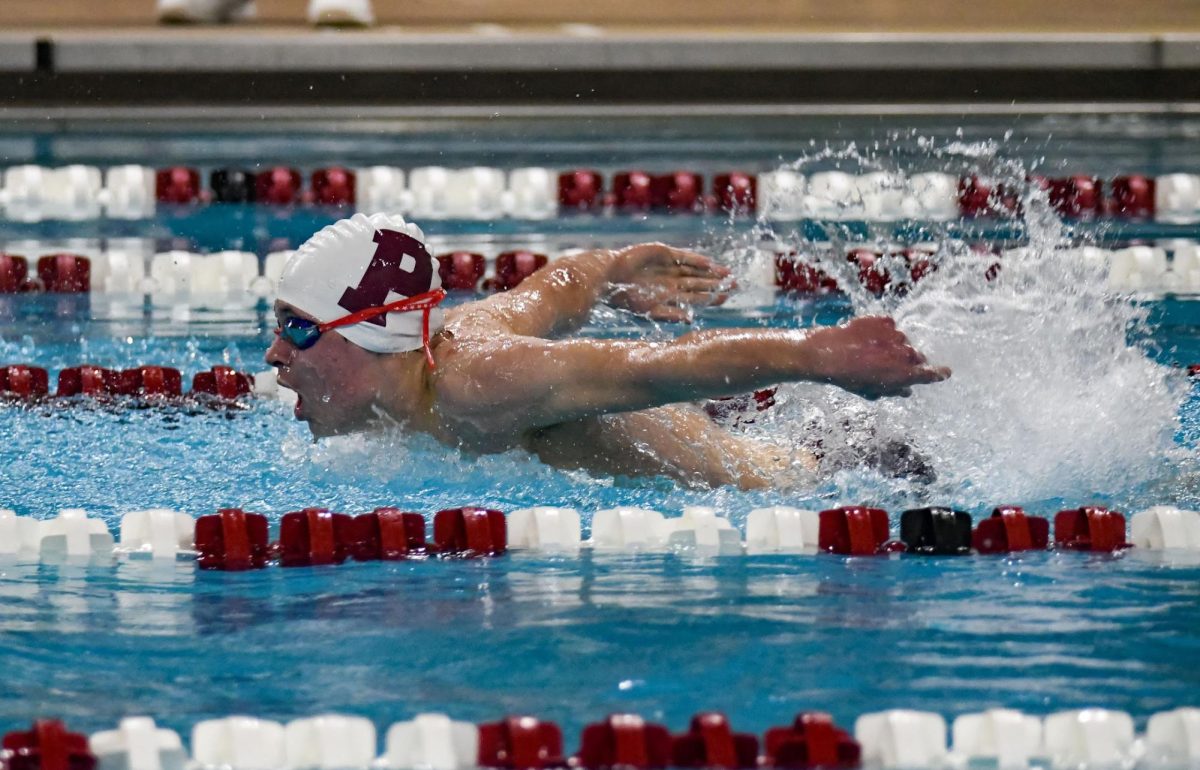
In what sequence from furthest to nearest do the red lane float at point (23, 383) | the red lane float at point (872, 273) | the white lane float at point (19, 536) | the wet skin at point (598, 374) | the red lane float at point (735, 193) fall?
the red lane float at point (735, 193) → the red lane float at point (872, 273) → the red lane float at point (23, 383) → the white lane float at point (19, 536) → the wet skin at point (598, 374)

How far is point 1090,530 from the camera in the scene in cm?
309

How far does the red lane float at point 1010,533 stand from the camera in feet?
10.1

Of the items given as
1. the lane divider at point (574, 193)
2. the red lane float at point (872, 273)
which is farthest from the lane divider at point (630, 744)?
the lane divider at point (574, 193)

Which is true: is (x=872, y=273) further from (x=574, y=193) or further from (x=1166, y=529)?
(x=1166, y=529)

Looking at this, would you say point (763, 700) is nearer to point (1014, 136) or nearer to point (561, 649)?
point (561, 649)

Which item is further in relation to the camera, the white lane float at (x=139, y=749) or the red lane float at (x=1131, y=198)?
the red lane float at (x=1131, y=198)

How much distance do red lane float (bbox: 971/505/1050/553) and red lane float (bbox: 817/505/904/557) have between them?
0.48 ft

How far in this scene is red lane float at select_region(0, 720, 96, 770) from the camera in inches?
80.7

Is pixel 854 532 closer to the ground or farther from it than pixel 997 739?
farther from it

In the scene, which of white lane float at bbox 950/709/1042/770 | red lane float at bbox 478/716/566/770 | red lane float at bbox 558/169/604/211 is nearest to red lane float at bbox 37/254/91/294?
red lane float at bbox 558/169/604/211

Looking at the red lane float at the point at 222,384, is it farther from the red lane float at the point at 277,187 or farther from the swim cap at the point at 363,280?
the red lane float at the point at 277,187

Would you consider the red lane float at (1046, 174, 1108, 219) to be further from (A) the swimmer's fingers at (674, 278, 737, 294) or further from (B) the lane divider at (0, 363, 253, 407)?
(B) the lane divider at (0, 363, 253, 407)

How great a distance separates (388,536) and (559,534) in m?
0.31

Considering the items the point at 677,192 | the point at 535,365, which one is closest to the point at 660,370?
the point at 535,365
